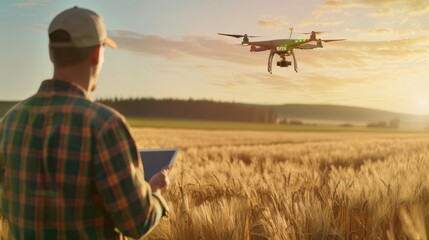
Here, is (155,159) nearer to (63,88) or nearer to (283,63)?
(63,88)

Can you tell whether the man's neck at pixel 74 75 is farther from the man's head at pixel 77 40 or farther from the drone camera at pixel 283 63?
the drone camera at pixel 283 63

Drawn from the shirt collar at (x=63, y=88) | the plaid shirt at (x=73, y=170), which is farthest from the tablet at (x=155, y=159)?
the shirt collar at (x=63, y=88)

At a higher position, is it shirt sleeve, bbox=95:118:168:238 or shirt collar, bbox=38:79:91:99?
shirt collar, bbox=38:79:91:99

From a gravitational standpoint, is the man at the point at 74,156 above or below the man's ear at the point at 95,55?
below

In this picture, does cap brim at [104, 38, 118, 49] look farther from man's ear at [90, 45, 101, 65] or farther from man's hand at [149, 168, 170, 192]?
man's hand at [149, 168, 170, 192]

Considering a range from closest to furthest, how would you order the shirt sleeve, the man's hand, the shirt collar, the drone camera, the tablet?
the shirt sleeve, the shirt collar, the man's hand, the tablet, the drone camera

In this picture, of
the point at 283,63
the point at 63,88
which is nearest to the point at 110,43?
the point at 63,88

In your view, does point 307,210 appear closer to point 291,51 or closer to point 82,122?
point 82,122

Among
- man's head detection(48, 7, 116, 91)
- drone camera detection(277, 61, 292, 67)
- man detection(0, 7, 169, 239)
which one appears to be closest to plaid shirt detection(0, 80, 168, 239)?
man detection(0, 7, 169, 239)

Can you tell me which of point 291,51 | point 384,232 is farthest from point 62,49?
point 291,51
